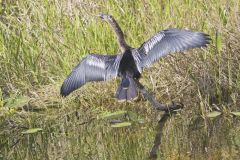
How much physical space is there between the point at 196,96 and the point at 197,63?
0.83 feet

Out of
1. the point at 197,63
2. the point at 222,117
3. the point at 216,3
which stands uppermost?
the point at 216,3

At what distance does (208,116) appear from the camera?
536cm

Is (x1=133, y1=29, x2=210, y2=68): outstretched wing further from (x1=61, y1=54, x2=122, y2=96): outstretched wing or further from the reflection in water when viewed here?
the reflection in water

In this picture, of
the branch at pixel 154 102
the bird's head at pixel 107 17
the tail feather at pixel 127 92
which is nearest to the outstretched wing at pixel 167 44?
the tail feather at pixel 127 92

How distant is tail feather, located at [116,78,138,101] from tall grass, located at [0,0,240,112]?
19.9 inches

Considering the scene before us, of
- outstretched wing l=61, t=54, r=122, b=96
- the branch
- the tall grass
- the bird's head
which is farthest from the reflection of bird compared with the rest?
the tall grass

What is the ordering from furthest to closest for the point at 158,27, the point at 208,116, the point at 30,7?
the point at 30,7 < the point at 158,27 < the point at 208,116

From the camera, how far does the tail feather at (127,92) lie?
5207mm

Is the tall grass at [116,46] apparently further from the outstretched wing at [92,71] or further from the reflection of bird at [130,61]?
the outstretched wing at [92,71]

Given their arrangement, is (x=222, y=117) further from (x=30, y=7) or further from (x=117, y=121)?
(x=30, y=7)

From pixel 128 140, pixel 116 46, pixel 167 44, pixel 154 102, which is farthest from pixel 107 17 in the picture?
pixel 128 140

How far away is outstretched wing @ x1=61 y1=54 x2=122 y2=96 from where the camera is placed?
5.45 m

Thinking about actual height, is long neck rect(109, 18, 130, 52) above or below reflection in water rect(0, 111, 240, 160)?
above

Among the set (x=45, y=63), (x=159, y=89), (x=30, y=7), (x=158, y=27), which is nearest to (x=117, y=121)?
(x=159, y=89)
